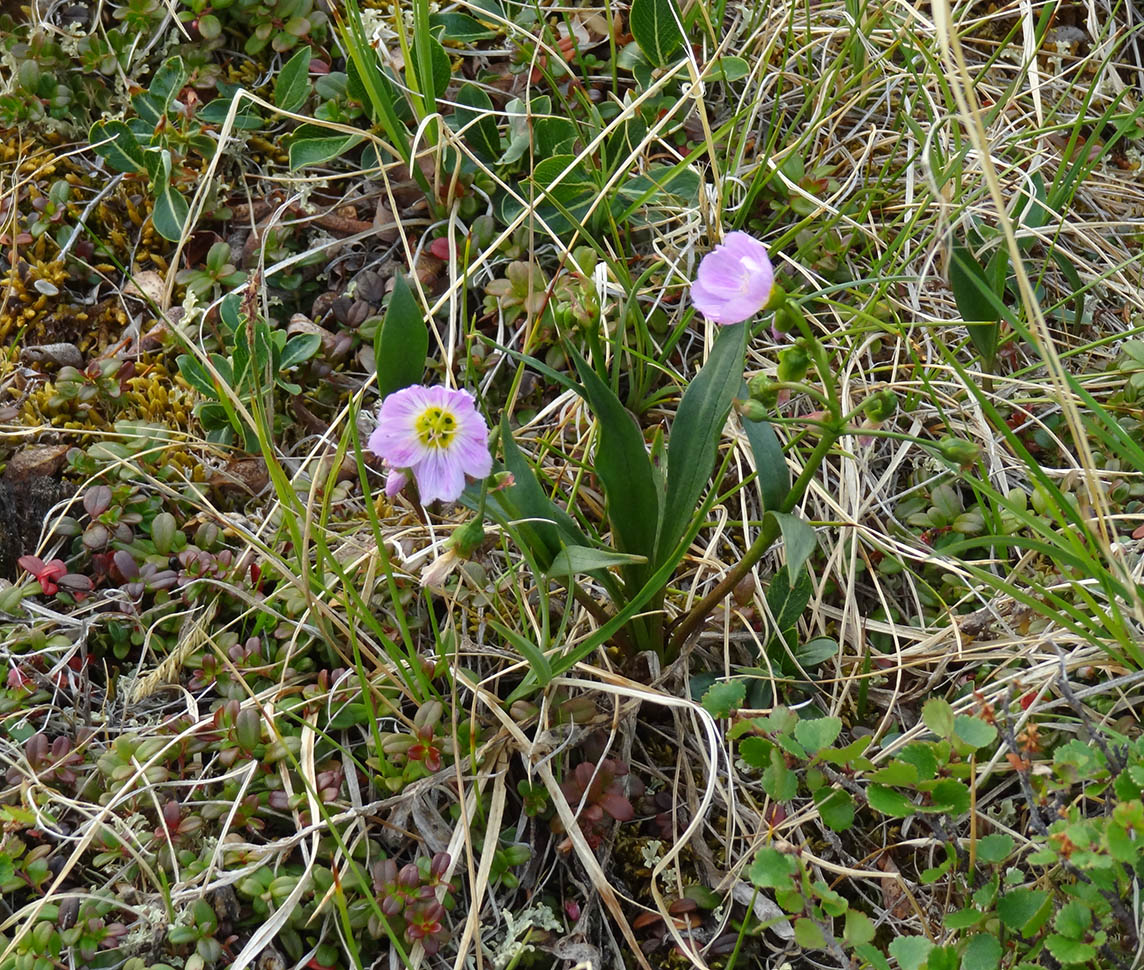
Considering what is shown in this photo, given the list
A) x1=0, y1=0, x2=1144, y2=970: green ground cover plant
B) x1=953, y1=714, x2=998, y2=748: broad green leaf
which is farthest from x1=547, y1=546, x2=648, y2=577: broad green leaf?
x1=953, y1=714, x2=998, y2=748: broad green leaf

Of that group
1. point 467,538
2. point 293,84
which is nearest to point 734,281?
point 467,538

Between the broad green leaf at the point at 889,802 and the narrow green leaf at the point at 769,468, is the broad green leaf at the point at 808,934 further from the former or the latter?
the narrow green leaf at the point at 769,468

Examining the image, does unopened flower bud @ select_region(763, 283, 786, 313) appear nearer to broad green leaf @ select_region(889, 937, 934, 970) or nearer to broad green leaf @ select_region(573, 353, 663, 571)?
broad green leaf @ select_region(573, 353, 663, 571)

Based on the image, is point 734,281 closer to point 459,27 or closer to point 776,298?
point 776,298

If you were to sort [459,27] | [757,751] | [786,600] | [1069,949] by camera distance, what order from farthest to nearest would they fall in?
1. [459,27]
2. [786,600]
3. [757,751]
4. [1069,949]

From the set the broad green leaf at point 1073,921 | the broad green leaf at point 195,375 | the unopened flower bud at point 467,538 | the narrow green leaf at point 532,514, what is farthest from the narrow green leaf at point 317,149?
the broad green leaf at point 1073,921
